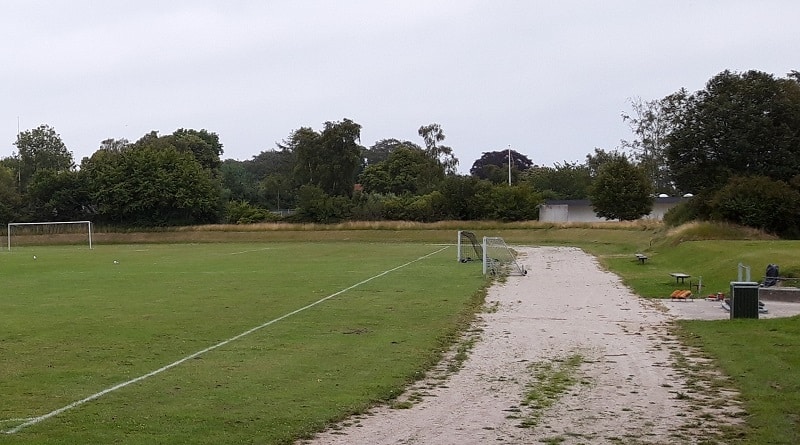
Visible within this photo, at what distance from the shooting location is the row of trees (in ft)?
198

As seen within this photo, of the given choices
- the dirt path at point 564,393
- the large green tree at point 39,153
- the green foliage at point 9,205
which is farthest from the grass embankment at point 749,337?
the large green tree at point 39,153

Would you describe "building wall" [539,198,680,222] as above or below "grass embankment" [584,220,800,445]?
above

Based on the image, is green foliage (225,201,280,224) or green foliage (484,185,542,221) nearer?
green foliage (484,185,542,221)

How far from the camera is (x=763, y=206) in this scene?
5094cm

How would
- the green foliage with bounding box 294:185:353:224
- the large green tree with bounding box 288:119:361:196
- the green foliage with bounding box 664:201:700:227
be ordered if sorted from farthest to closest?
the large green tree with bounding box 288:119:361:196 < the green foliage with bounding box 294:185:353:224 < the green foliage with bounding box 664:201:700:227

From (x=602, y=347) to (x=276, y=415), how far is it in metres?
7.80

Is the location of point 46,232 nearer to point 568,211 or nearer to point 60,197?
point 60,197

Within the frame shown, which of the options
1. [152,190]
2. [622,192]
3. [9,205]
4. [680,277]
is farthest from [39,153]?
[680,277]

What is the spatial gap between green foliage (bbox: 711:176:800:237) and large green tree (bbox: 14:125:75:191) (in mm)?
106724

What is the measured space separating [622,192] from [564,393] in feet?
240

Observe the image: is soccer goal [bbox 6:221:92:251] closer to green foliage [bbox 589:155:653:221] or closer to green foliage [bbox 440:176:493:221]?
green foliage [bbox 440:176:493:221]

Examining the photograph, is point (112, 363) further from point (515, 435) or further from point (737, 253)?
point (737, 253)

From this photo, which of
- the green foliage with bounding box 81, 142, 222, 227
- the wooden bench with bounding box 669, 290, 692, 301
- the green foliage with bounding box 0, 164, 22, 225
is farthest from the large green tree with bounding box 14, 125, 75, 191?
the wooden bench with bounding box 669, 290, 692, 301

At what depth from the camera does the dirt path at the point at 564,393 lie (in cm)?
898
